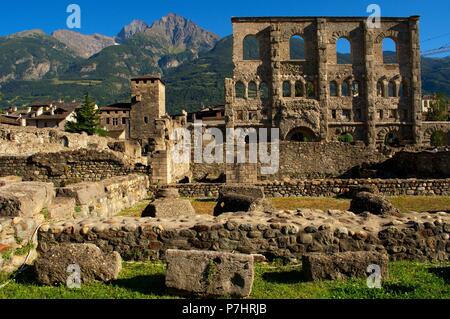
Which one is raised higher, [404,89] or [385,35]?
[385,35]

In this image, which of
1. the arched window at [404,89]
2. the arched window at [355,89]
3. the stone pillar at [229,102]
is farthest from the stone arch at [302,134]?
the arched window at [404,89]

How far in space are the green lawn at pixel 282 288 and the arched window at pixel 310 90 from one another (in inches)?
1803

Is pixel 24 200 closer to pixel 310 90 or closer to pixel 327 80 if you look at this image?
pixel 327 80

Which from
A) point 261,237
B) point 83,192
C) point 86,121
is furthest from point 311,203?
point 86,121

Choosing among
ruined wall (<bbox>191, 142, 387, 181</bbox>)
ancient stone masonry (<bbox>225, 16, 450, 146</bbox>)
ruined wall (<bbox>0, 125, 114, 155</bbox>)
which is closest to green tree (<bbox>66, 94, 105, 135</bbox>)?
ancient stone masonry (<bbox>225, 16, 450, 146</bbox>)

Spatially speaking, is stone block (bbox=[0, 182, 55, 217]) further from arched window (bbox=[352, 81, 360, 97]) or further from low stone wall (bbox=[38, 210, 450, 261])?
arched window (bbox=[352, 81, 360, 97])

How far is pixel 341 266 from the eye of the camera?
5.75m

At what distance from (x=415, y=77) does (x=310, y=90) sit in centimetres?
1229

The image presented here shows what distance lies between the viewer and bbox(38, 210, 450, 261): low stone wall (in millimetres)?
6750

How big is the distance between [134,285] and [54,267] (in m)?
1.10

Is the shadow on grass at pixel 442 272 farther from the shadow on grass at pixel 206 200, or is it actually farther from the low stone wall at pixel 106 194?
the shadow on grass at pixel 206 200

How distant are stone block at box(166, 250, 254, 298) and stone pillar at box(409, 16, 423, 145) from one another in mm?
50088
